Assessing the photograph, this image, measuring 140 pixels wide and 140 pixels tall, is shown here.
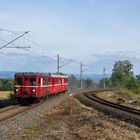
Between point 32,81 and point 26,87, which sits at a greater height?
point 32,81

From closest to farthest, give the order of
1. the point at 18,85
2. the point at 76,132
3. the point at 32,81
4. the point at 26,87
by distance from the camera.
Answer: the point at 76,132
the point at 26,87
the point at 32,81
the point at 18,85

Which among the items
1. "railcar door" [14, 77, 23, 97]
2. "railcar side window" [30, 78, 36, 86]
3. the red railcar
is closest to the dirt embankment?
the red railcar

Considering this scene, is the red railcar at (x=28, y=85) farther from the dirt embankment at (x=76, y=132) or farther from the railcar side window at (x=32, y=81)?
the dirt embankment at (x=76, y=132)

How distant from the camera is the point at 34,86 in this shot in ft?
136

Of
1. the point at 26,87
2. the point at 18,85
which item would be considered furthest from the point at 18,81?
the point at 26,87

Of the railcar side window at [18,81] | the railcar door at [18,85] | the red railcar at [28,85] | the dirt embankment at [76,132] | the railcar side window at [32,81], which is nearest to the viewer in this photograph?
the dirt embankment at [76,132]

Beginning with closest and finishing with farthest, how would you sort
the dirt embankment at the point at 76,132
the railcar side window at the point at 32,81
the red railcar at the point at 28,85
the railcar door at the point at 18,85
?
1. the dirt embankment at the point at 76,132
2. the red railcar at the point at 28,85
3. the railcar side window at the point at 32,81
4. the railcar door at the point at 18,85

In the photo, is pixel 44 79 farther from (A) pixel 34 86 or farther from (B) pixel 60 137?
(B) pixel 60 137

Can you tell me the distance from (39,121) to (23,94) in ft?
53.3

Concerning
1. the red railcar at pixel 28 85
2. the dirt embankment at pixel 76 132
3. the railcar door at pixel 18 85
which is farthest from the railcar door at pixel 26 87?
the dirt embankment at pixel 76 132

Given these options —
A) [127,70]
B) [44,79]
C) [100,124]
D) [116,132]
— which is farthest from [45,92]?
[127,70]

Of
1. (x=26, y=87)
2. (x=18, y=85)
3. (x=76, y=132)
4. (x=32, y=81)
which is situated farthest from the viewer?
(x=18, y=85)

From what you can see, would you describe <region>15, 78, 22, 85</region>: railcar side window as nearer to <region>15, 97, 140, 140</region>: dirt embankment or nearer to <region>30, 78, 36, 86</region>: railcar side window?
<region>30, 78, 36, 86</region>: railcar side window

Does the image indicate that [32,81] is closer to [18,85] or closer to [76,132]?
[18,85]
